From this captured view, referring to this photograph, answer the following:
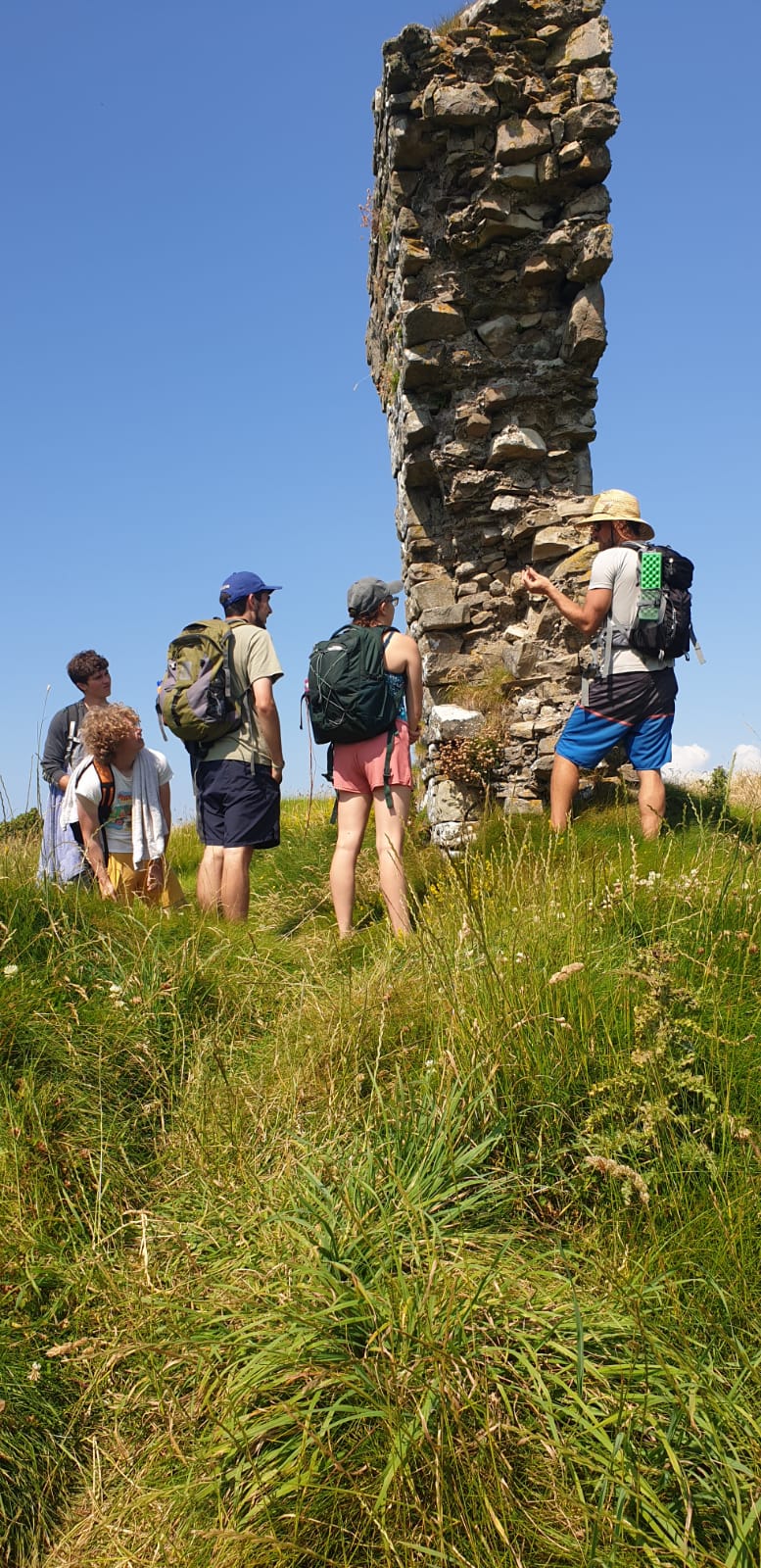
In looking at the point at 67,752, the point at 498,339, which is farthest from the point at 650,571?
the point at 67,752

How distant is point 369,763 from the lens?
563 centimetres

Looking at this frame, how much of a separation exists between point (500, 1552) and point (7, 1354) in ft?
4.46

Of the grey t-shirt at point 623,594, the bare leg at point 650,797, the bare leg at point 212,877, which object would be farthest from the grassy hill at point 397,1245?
the grey t-shirt at point 623,594

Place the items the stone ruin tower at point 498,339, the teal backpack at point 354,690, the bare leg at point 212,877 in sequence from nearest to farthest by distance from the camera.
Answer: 1. the teal backpack at point 354,690
2. the bare leg at point 212,877
3. the stone ruin tower at point 498,339

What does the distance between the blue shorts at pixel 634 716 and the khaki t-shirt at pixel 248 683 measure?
1945mm

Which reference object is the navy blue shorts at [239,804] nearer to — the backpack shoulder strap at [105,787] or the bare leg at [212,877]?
the bare leg at [212,877]

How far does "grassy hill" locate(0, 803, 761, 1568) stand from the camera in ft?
6.89

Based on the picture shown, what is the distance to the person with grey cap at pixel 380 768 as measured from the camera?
18.2 ft

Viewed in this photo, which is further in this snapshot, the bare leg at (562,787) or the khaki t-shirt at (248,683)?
the bare leg at (562,787)

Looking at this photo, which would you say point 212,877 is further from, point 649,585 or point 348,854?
point 649,585

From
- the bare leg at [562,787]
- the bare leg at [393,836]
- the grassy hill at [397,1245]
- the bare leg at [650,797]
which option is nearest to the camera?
the grassy hill at [397,1245]

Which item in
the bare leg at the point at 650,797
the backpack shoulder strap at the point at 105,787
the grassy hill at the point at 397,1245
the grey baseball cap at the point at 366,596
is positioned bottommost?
the grassy hill at the point at 397,1245

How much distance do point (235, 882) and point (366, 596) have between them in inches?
68.5

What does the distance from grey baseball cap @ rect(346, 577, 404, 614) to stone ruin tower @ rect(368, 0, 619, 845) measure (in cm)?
218
